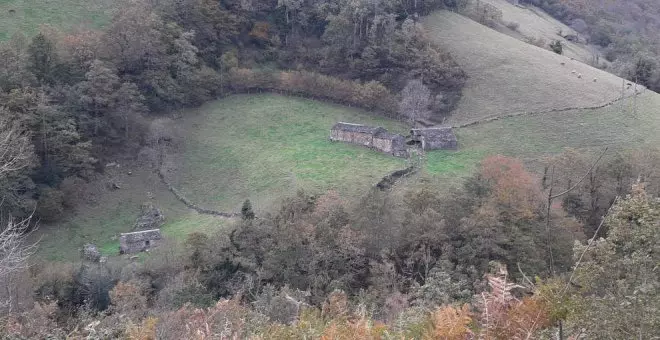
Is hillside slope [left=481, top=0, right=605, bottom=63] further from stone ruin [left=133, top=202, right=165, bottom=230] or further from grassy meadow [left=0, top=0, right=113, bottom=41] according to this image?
stone ruin [left=133, top=202, right=165, bottom=230]

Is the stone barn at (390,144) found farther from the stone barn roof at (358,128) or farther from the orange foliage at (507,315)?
the orange foliage at (507,315)

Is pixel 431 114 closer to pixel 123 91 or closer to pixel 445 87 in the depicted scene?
pixel 445 87

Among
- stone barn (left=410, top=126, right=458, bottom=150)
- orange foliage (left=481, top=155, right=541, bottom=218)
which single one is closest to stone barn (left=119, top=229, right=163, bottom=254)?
orange foliage (left=481, top=155, right=541, bottom=218)

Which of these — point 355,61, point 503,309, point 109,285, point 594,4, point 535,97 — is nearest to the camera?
point 503,309

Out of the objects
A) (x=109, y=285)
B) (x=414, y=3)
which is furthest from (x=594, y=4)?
(x=109, y=285)

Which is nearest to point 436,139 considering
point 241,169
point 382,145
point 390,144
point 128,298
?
point 390,144

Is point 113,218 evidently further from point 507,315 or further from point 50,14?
point 507,315
